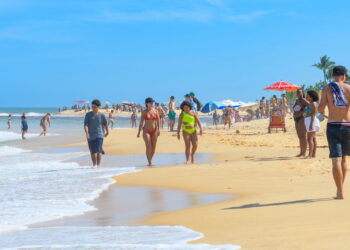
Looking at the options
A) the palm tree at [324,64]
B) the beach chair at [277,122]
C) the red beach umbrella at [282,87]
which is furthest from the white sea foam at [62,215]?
the palm tree at [324,64]

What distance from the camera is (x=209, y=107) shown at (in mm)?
52406

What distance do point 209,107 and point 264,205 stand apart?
46689mm

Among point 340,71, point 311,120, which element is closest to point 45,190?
point 340,71

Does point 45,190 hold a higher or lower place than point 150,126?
lower

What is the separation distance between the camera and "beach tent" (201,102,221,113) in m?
52.0

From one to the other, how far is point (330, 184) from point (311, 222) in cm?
287

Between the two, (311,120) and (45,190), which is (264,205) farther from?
(311,120)

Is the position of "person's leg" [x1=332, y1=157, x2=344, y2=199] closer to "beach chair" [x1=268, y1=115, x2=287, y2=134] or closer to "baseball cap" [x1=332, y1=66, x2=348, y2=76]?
"baseball cap" [x1=332, y1=66, x2=348, y2=76]

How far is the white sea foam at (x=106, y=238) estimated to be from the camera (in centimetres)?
439

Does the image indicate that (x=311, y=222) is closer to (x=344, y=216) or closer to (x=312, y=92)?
(x=344, y=216)

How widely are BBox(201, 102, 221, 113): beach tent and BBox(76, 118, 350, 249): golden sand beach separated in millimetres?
40982

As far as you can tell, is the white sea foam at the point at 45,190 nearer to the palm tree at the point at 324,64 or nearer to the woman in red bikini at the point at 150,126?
the woman in red bikini at the point at 150,126

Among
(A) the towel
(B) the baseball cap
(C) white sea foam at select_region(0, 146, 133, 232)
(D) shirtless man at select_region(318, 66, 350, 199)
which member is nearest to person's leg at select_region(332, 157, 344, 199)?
(D) shirtless man at select_region(318, 66, 350, 199)

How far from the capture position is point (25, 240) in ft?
16.2
